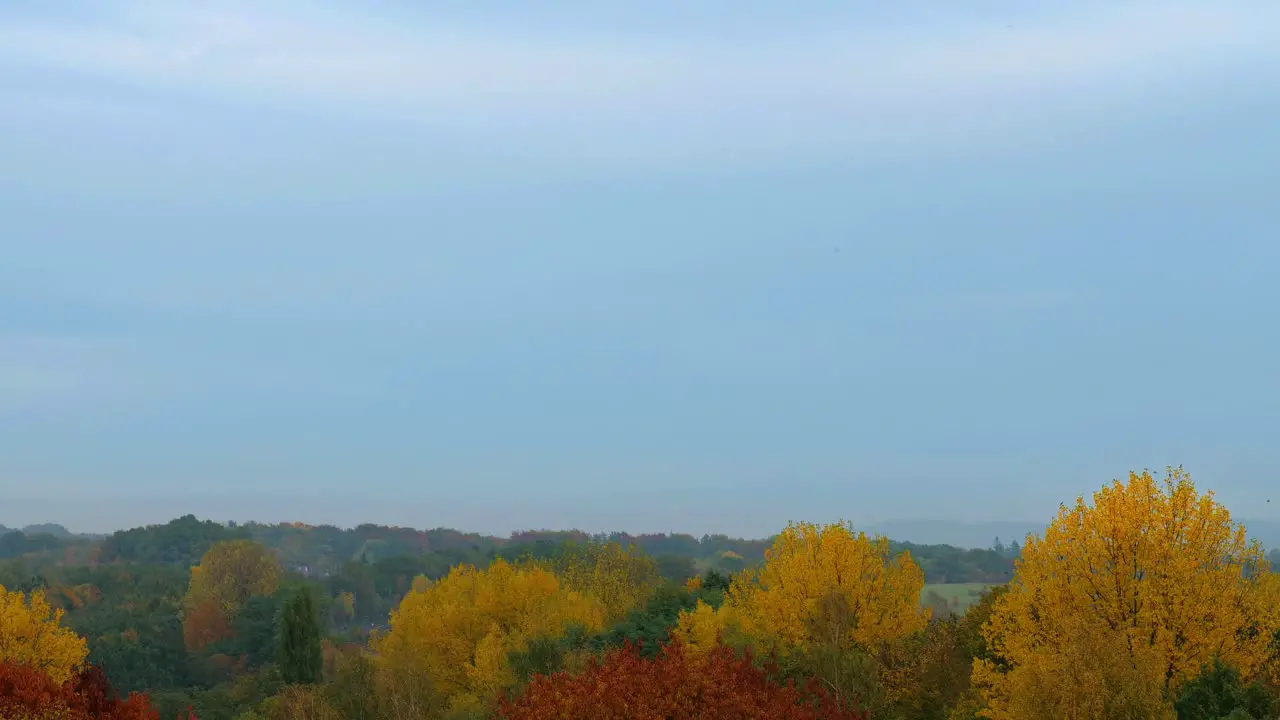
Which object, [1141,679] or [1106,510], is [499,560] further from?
[1141,679]

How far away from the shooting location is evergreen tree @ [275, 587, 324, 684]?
98.9 metres

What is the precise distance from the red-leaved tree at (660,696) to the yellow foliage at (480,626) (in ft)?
115

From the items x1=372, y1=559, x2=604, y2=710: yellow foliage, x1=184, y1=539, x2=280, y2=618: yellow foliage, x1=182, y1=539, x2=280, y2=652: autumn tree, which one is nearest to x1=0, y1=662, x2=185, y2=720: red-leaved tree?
x1=372, y1=559, x2=604, y2=710: yellow foliage

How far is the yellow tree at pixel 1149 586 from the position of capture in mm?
41656

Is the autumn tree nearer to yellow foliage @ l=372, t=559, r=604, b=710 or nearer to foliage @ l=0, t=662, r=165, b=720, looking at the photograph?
yellow foliage @ l=372, t=559, r=604, b=710

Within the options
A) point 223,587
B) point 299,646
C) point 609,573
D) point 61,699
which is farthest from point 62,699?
point 223,587

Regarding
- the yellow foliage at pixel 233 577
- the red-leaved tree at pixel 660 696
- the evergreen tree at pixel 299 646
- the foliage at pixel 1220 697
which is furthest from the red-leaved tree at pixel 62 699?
the yellow foliage at pixel 233 577

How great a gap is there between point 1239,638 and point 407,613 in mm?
56508

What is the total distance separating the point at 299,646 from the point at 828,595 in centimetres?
5419

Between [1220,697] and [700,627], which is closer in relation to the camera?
[1220,697]

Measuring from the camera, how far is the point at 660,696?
33.5 meters

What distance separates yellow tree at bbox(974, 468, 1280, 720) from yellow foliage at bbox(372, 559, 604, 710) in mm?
31184

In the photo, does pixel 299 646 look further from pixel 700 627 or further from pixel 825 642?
pixel 825 642

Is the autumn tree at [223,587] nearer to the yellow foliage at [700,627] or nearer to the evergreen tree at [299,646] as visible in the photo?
the evergreen tree at [299,646]
